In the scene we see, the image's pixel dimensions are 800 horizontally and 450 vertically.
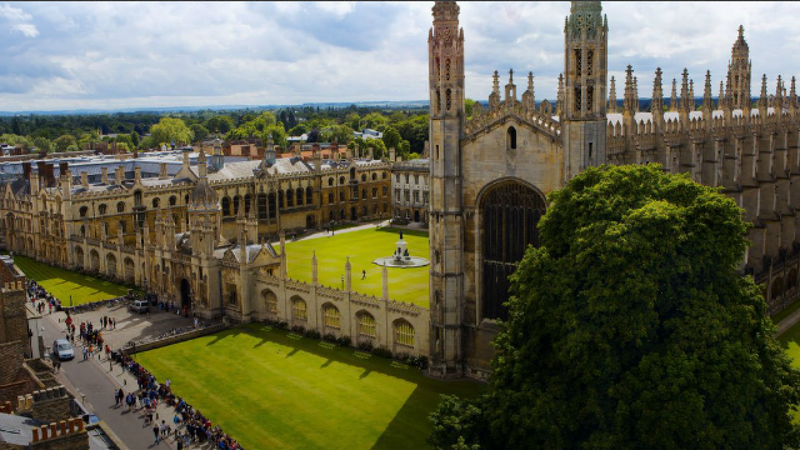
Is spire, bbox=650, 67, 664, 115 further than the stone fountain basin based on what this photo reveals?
No

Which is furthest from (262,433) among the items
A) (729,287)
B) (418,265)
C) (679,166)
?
(418,265)

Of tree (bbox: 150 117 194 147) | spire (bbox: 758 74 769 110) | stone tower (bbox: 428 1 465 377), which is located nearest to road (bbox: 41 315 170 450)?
stone tower (bbox: 428 1 465 377)

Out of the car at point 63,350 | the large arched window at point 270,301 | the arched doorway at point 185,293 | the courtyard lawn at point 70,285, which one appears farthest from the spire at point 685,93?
the courtyard lawn at point 70,285

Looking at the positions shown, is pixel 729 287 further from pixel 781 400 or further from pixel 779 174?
pixel 779 174

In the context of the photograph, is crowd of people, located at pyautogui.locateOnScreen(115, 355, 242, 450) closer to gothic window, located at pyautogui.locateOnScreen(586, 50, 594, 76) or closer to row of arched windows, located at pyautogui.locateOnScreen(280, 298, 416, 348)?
row of arched windows, located at pyautogui.locateOnScreen(280, 298, 416, 348)

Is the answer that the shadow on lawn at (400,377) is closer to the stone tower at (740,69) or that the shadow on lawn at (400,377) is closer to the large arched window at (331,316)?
the large arched window at (331,316)
